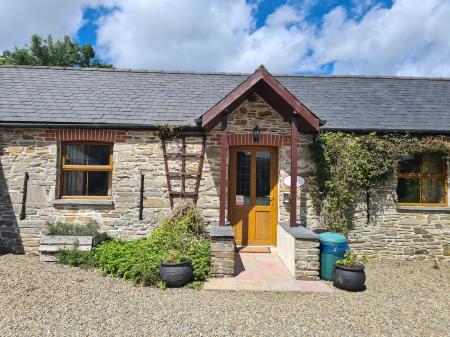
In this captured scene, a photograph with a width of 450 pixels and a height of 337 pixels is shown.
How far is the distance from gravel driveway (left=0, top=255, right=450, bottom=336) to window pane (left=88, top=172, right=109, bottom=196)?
235 centimetres

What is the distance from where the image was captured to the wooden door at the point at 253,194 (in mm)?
7758

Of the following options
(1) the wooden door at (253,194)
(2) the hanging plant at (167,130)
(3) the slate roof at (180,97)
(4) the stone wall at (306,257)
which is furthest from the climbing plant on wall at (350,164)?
(2) the hanging plant at (167,130)

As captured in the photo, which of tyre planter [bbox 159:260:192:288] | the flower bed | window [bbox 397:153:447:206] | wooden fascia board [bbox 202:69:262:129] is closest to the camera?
tyre planter [bbox 159:260:192:288]

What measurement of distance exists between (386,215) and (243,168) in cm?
386

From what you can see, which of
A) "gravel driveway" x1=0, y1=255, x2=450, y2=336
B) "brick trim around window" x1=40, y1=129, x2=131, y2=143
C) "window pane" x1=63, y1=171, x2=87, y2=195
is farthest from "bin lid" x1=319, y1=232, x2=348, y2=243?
"window pane" x1=63, y1=171, x2=87, y2=195

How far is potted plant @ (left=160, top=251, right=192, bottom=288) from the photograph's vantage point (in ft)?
17.2

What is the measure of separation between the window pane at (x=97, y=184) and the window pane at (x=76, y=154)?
41 cm

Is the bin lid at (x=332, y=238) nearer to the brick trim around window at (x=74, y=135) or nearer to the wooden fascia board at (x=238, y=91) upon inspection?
the wooden fascia board at (x=238, y=91)

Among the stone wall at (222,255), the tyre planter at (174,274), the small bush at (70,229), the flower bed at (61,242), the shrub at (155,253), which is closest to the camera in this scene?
the tyre planter at (174,274)

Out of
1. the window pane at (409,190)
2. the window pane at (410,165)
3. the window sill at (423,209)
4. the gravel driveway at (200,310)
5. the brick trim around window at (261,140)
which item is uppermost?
the brick trim around window at (261,140)

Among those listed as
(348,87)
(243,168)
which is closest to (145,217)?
(243,168)

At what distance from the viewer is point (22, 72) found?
32.2ft

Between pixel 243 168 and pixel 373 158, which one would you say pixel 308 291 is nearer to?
pixel 243 168

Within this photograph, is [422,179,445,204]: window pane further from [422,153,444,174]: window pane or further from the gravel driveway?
the gravel driveway
